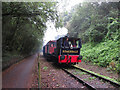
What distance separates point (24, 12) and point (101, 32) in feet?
36.9

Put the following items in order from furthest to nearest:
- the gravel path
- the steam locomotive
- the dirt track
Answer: the steam locomotive
the dirt track
the gravel path

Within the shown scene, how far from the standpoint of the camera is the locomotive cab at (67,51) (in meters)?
8.01

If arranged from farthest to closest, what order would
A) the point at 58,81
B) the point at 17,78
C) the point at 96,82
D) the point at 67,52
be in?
1. the point at 67,52
2. the point at 17,78
3. the point at 58,81
4. the point at 96,82

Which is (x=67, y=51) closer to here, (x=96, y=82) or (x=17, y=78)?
(x=96, y=82)

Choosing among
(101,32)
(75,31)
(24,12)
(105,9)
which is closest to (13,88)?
(24,12)

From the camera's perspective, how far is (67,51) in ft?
27.1

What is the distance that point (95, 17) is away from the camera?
45.4 feet

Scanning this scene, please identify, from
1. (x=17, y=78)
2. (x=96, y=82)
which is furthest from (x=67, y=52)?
(x=17, y=78)

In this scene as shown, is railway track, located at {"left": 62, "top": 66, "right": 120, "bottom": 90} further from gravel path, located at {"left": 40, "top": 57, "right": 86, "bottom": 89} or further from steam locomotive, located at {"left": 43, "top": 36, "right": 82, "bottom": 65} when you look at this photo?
steam locomotive, located at {"left": 43, "top": 36, "right": 82, "bottom": 65}

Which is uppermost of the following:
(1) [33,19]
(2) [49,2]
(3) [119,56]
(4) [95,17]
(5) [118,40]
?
(4) [95,17]

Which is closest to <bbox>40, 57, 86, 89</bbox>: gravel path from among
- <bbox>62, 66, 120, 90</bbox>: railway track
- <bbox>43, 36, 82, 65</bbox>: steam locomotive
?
<bbox>62, 66, 120, 90</bbox>: railway track

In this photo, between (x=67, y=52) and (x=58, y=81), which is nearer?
(x=58, y=81)

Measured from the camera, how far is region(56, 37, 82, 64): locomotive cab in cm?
801

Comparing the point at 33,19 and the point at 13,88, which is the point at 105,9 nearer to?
the point at 33,19
